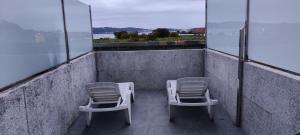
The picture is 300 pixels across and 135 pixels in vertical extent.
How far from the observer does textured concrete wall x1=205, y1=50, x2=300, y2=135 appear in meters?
2.49

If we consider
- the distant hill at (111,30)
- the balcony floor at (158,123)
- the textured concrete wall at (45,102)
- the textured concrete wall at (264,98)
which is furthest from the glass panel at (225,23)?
the textured concrete wall at (45,102)

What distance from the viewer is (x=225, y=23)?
194 inches

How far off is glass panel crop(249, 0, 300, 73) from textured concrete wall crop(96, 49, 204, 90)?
327 centimetres

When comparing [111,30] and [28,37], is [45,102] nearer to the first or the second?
[28,37]

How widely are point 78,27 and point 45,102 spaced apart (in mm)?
2760

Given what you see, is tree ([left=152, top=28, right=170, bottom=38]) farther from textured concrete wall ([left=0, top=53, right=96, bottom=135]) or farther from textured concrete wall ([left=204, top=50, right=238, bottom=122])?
textured concrete wall ([left=0, top=53, right=96, bottom=135])

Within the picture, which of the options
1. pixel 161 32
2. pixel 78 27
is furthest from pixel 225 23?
pixel 161 32

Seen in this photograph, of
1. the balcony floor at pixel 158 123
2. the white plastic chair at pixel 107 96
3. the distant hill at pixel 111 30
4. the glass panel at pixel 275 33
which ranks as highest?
the distant hill at pixel 111 30

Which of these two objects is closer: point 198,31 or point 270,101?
point 270,101

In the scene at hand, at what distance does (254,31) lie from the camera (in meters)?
3.54

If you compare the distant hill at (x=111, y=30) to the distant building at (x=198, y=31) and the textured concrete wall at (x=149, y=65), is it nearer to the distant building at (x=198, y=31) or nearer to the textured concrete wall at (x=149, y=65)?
the textured concrete wall at (x=149, y=65)

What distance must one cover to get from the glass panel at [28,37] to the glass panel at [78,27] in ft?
1.92

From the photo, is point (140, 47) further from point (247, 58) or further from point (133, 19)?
point (247, 58)

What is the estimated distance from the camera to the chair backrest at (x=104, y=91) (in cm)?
445
